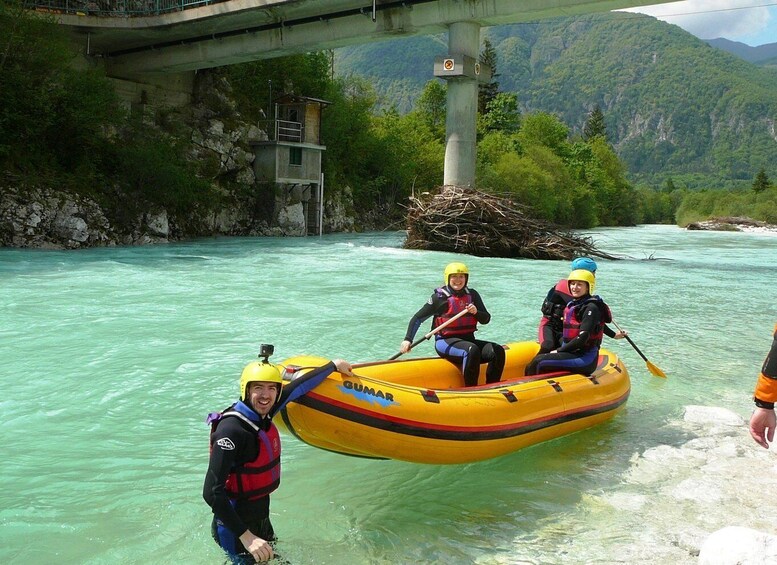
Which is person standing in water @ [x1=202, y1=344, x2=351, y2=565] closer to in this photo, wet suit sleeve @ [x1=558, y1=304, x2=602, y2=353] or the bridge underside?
wet suit sleeve @ [x1=558, y1=304, x2=602, y2=353]

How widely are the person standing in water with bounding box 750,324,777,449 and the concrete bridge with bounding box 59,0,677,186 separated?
15.4 meters

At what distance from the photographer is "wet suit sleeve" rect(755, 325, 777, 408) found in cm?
301

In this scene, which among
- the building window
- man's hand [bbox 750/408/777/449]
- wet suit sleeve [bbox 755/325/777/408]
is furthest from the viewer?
the building window

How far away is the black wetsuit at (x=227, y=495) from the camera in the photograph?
9.46 ft

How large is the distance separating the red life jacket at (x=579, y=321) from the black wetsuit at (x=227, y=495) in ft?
9.84

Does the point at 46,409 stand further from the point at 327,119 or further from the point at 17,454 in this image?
the point at 327,119

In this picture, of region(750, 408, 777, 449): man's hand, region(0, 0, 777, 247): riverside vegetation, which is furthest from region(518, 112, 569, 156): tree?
region(750, 408, 777, 449): man's hand

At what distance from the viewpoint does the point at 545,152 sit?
147 ft

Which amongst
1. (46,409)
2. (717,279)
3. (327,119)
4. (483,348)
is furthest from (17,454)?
(327,119)

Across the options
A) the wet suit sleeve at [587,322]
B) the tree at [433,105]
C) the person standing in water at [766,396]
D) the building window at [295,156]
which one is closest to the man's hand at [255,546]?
→ the person standing in water at [766,396]

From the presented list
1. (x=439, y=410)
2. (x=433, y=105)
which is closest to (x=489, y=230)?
(x=439, y=410)

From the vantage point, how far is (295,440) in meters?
5.23

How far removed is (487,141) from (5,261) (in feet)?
109

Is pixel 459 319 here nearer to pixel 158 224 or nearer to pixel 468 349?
pixel 468 349
